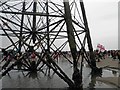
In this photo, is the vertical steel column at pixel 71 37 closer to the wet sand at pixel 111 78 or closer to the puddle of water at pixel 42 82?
the puddle of water at pixel 42 82

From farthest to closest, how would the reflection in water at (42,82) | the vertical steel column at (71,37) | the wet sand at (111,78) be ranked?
the wet sand at (111,78) → the reflection in water at (42,82) → the vertical steel column at (71,37)

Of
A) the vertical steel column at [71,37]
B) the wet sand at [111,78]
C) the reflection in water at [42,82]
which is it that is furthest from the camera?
the wet sand at [111,78]

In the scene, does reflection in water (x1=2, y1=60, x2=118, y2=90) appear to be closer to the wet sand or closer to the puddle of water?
the puddle of water

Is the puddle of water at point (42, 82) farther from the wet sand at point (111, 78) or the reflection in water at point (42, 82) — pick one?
the wet sand at point (111, 78)

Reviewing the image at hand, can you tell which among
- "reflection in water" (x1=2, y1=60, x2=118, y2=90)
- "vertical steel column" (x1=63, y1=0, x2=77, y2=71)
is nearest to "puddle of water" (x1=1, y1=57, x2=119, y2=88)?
"reflection in water" (x1=2, y1=60, x2=118, y2=90)

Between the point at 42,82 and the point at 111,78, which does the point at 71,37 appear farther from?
the point at 111,78

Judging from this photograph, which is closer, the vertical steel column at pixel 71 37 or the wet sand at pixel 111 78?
the vertical steel column at pixel 71 37

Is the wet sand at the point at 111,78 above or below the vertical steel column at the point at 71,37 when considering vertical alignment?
below

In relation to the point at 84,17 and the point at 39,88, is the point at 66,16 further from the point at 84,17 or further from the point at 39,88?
the point at 84,17

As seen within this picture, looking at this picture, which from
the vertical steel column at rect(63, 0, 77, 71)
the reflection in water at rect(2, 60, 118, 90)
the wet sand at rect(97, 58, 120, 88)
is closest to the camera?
the vertical steel column at rect(63, 0, 77, 71)

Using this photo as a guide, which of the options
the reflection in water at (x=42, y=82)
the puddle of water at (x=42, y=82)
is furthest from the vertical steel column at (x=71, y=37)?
the puddle of water at (x=42, y=82)

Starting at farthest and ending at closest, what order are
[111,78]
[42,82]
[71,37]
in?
[111,78], [42,82], [71,37]

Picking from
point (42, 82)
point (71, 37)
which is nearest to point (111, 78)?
point (42, 82)

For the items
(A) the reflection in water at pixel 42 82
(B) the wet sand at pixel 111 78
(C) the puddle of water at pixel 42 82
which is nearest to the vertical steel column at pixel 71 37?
(A) the reflection in water at pixel 42 82
